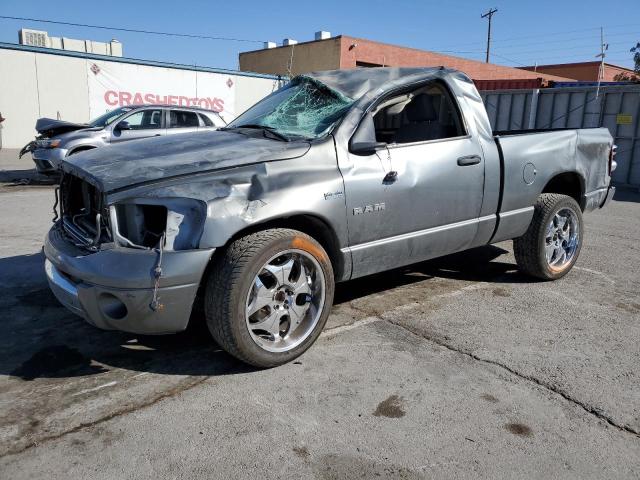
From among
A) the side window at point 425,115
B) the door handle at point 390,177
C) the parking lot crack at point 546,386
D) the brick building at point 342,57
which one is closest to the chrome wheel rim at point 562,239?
the side window at point 425,115

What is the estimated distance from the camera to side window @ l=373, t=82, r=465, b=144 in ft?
14.1

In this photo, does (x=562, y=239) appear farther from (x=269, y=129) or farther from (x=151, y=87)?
(x=151, y=87)

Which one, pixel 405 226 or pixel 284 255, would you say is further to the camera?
pixel 405 226

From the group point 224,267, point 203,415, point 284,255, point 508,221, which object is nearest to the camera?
point 203,415

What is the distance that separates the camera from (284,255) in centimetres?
326

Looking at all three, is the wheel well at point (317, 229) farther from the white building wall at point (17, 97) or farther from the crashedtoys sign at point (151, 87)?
the white building wall at point (17, 97)

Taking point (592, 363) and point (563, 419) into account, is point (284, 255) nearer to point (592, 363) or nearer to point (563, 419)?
point (563, 419)

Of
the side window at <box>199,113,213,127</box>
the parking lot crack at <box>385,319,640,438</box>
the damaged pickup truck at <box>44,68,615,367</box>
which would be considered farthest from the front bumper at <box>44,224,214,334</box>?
the side window at <box>199,113,213,127</box>

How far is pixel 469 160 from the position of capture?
414 cm

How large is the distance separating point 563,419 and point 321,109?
250cm

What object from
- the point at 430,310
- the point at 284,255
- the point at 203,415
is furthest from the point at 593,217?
the point at 203,415

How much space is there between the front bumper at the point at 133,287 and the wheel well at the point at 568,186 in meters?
3.60

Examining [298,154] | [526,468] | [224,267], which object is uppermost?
[298,154]

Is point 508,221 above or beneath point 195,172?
beneath
